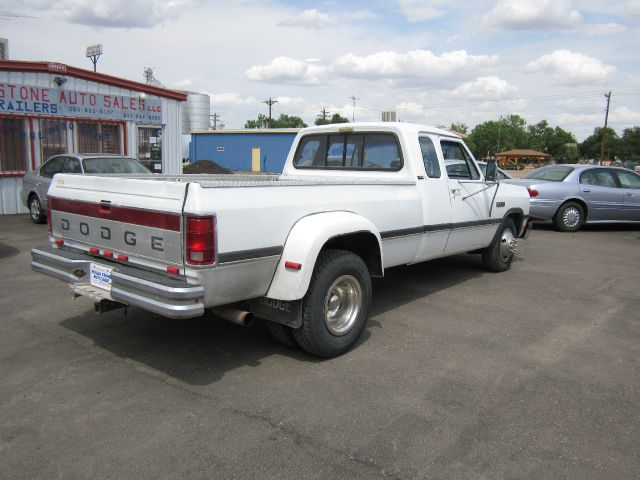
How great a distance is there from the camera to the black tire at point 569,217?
1174 centimetres

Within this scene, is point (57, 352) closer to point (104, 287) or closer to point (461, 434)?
point (104, 287)

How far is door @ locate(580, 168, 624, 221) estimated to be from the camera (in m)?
11.8

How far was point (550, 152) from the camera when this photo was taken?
125 metres

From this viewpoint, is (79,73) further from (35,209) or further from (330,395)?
(330,395)

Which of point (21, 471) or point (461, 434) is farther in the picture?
point (461, 434)

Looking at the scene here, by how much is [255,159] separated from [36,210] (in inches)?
1007

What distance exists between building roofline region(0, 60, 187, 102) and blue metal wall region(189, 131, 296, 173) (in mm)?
18313

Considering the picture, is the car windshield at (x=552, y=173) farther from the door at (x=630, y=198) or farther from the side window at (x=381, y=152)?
the side window at (x=381, y=152)

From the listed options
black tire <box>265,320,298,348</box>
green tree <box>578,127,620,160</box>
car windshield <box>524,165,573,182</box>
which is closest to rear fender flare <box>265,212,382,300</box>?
black tire <box>265,320,298,348</box>

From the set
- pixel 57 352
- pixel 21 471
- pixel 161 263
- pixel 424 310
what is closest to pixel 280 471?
pixel 21 471

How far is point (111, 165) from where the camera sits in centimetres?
1057

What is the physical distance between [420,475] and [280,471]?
0.73 m

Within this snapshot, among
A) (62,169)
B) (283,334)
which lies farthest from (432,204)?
(62,169)

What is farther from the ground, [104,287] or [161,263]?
[161,263]
